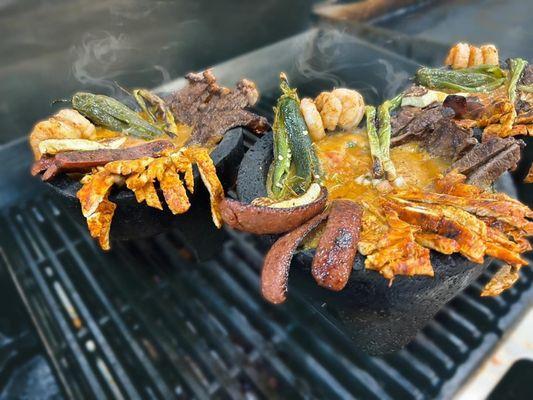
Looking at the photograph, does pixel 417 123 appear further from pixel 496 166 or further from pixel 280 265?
pixel 280 265

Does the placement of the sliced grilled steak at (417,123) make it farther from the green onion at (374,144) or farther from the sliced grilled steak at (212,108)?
the sliced grilled steak at (212,108)

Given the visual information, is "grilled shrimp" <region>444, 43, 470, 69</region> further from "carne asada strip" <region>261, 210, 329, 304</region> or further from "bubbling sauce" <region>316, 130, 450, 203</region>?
"carne asada strip" <region>261, 210, 329, 304</region>

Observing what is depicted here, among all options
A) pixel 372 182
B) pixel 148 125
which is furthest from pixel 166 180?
pixel 372 182

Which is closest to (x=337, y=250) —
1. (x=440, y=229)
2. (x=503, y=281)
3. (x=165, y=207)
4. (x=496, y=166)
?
(x=440, y=229)

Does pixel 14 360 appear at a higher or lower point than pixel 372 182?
lower

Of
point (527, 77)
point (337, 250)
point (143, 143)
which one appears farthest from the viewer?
point (527, 77)

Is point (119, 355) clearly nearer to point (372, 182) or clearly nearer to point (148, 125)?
point (148, 125)
